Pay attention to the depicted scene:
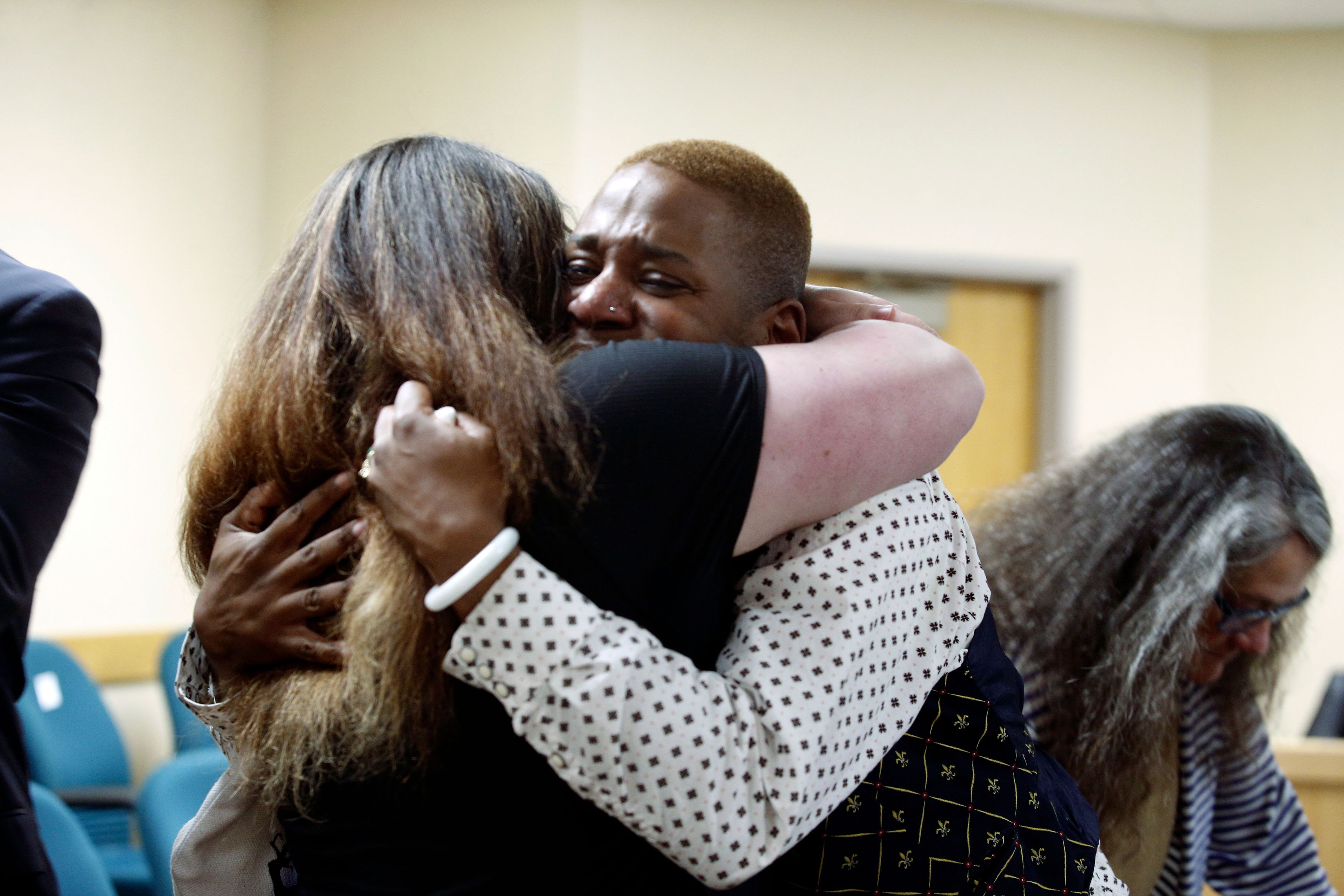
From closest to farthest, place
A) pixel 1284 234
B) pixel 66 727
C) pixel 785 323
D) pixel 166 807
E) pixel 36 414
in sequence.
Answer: pixel 785 323 → pixel 36 414 → pixel 166 807 → pixel 66 727 → pixel 1284 234

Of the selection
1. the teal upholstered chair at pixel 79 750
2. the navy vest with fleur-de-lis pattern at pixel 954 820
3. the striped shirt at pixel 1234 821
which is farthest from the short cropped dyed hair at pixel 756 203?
the teal upholstered chair at pixel 79 750

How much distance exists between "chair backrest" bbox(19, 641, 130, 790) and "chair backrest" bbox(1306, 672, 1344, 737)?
4.62 meters

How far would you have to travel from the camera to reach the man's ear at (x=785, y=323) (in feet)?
4.32

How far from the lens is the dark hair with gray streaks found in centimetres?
183

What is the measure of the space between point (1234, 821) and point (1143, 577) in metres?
0.57

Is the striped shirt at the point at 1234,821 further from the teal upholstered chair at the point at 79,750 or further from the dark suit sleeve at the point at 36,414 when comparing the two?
the teal upholstered chair at the point at 79,750

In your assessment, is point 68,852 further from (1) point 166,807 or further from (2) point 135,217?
(2) point 135,217

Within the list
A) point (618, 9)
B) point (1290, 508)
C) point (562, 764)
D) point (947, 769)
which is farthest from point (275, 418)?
point (618, 9)

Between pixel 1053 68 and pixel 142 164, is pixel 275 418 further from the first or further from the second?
pixel 1053 68

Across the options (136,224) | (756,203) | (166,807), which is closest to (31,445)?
(756,203)

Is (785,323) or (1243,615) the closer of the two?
(785,323)

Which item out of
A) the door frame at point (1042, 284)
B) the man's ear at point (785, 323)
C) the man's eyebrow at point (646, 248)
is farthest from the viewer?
the door frame at point (1042, 284)

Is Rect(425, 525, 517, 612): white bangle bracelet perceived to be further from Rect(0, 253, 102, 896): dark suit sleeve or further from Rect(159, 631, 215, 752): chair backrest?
Rect(159, 631, 215, 752): chair backrest

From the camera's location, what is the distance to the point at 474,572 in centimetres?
87
